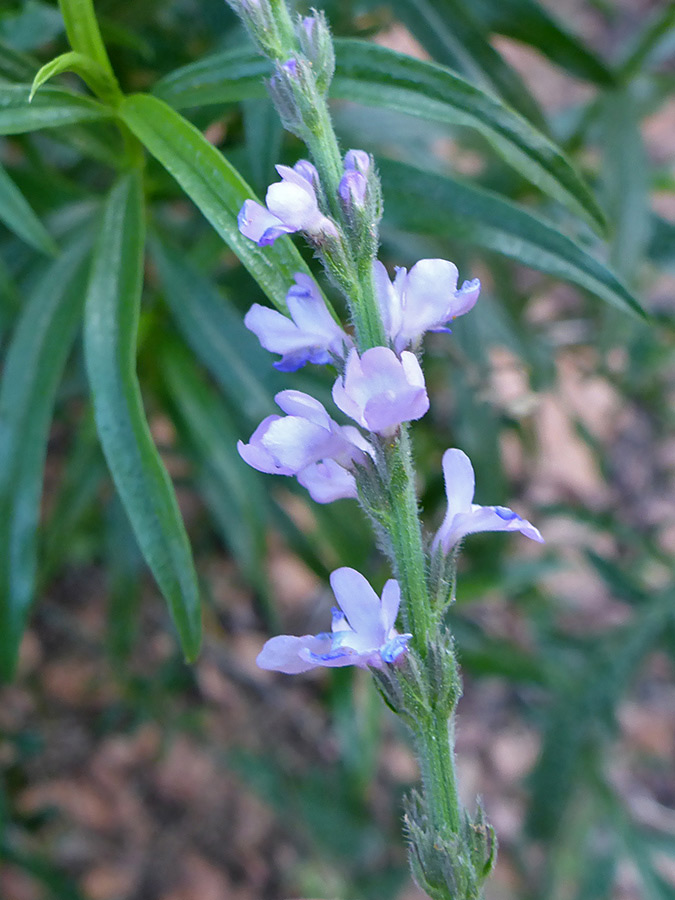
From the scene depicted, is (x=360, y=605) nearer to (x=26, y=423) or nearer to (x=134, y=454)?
(x=134, y=454)

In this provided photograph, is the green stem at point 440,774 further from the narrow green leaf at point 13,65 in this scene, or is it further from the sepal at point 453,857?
the narrow green leaf at point 13,65

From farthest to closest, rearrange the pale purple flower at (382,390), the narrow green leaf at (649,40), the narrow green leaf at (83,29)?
the narrow green leaf at (649,40) < the narrow green leaf at (83,29) < the pale purple flower at (382,390)

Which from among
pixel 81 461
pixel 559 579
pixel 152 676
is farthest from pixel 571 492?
pixel 81 461

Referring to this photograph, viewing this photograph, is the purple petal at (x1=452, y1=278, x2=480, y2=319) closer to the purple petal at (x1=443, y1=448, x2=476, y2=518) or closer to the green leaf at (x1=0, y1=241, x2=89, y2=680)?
the purple petal at (x1=443, y1=448, x2=476, y2=518)

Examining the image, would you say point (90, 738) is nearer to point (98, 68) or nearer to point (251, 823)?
point (251, 823)

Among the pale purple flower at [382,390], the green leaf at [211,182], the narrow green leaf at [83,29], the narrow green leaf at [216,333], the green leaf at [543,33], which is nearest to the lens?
the pale purple flower at [382,390]

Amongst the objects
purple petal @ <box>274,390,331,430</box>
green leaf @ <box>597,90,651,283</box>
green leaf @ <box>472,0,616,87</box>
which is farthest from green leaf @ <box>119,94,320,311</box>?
green leaf @ <box>597,90,651,283</box>

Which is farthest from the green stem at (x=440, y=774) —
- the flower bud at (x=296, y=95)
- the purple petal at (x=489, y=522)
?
the flower bud at (x=296, y=95)
